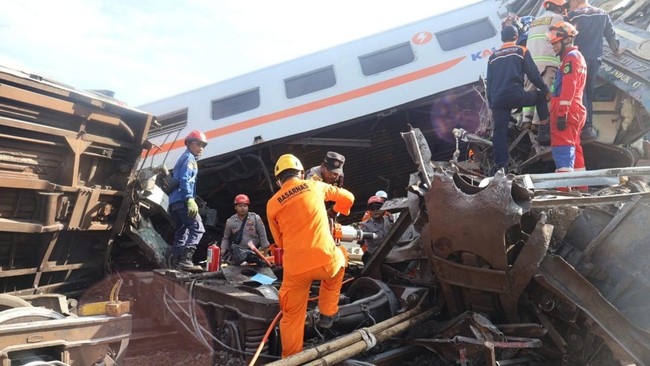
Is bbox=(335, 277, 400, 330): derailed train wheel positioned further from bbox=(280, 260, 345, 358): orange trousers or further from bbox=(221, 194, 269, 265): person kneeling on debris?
bbox=(221, 194, 269, 265): person kneeling on debris

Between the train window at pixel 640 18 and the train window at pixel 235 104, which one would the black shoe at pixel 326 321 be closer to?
the train window at pixel 640 18

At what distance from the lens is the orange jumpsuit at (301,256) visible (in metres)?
2.99

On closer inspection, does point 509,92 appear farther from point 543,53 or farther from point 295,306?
point 295,306

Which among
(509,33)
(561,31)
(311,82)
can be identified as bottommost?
(561,31)

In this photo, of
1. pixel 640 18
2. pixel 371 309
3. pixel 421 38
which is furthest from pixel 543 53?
pixel 371 309

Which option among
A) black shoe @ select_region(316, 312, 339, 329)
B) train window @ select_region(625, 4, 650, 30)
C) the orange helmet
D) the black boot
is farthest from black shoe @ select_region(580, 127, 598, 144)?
the black boot

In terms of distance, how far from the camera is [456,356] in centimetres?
268

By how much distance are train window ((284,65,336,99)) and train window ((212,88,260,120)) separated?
0.56 m

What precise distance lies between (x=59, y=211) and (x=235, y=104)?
13.2ft

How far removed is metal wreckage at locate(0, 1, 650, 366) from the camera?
2.47 meters

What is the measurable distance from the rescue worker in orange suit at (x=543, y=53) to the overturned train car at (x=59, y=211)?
3.67 m

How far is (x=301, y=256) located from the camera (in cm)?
302

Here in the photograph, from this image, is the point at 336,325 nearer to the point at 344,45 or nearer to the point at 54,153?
the point at 54,153

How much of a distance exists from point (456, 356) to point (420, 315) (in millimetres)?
378
